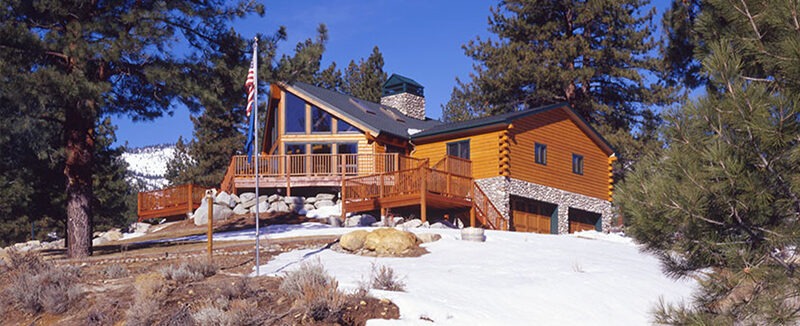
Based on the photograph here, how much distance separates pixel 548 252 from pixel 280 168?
15545 mm

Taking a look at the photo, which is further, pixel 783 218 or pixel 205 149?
pixel 205 149

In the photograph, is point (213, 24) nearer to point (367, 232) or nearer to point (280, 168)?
point (367, 232)

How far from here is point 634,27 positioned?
40188 mm

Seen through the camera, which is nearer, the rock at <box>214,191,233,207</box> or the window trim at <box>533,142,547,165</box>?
the rock at <box>214,191,233,207</box>

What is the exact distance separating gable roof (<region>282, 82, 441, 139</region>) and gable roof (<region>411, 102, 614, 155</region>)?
132 cm

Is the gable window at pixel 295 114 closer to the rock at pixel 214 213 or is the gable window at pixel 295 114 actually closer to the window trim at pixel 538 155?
the rock at pixel 214 213

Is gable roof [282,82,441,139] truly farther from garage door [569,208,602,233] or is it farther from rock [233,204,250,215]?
garage door [569,208,602,233]

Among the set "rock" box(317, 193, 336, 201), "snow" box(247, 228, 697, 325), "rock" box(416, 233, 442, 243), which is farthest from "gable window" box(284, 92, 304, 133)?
"rock" box(416, 233, 442, 243)

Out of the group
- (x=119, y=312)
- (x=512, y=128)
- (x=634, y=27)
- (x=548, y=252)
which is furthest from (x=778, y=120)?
(x=634, y=27)

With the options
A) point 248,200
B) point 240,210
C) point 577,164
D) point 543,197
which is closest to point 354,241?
point 240,210

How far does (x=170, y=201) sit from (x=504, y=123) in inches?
541

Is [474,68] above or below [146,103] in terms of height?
above

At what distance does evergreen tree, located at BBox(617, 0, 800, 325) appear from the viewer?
24.7 ft

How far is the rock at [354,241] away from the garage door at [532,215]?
1375 centimetres
